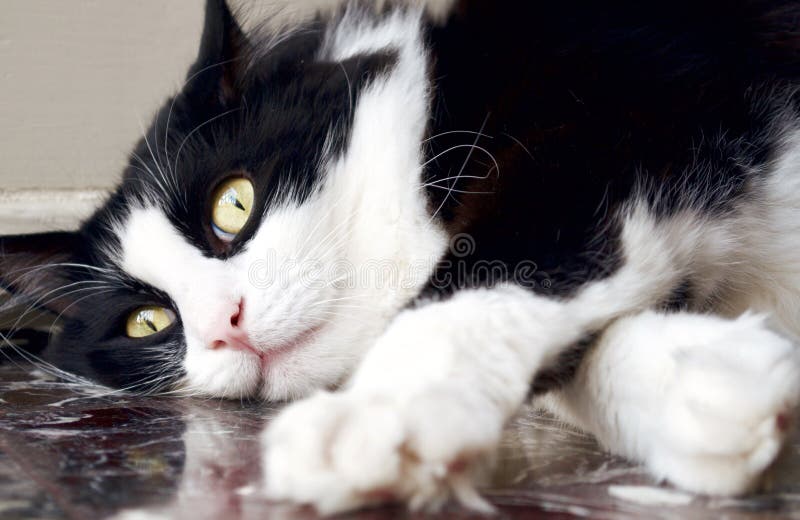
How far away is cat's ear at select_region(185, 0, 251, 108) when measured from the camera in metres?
1.31

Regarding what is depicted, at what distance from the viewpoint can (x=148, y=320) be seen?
1.29 metres

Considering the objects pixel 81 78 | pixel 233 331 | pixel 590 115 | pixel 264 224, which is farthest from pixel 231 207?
pixel 81 78

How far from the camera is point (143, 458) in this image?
89 cm

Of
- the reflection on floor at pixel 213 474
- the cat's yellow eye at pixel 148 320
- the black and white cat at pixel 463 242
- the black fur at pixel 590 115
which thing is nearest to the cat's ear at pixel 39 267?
the black and white cat at pixel 463 242

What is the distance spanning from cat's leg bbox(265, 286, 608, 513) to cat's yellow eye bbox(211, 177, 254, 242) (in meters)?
0.43

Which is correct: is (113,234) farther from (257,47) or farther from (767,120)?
(767,120)

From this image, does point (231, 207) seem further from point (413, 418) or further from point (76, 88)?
point (76, 88)

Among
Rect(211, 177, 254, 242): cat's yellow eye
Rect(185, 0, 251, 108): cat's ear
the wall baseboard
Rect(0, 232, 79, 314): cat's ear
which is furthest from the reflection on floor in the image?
the wall baseboard

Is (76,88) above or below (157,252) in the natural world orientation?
above

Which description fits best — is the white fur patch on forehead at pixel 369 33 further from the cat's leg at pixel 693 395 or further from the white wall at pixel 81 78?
the white wall at pixel 81 78

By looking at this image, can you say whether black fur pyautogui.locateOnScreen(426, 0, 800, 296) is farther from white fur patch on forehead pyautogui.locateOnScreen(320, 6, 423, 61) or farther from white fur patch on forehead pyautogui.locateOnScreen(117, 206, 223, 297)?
white fur patch on forehead pyautogui.locateOnScreen(117, 206, 223, 297)

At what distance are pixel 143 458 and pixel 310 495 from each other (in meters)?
0.34

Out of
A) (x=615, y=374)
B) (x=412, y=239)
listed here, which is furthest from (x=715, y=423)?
(x=412, y=239)

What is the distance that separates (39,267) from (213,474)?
89 cm
